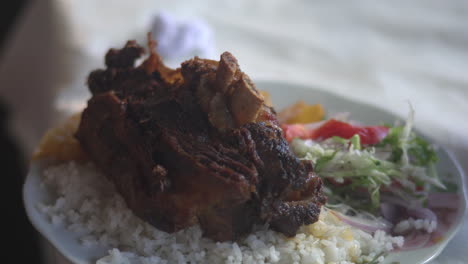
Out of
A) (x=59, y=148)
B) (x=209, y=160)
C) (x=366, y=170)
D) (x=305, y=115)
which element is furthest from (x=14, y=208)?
(x=366, y=170)

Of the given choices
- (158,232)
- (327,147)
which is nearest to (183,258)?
(158,232)

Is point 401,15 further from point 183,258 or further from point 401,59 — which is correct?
point 183,258

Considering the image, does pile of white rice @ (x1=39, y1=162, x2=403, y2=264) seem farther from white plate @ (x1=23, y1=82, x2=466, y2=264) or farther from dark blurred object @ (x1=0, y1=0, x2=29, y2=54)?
dark blurred object @ (x1=0, y1=0, x2=29, y2=54)

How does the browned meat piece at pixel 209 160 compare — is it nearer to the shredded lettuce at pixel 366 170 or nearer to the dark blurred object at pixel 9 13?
the shredded lettuce at pixel 366 170

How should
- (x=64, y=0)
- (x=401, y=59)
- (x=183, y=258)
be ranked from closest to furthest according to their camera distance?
1. (x=183, y=258)
2. (x=401, y=59)
3. (x=64, y=0)

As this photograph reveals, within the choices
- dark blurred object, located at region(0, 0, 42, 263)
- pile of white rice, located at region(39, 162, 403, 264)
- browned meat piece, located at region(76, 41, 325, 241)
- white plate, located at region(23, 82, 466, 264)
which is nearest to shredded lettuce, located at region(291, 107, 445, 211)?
white plate, located at region(23, 82, 466, 264)
